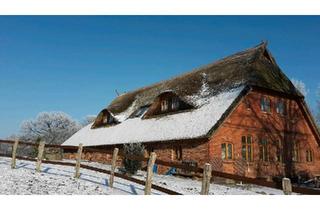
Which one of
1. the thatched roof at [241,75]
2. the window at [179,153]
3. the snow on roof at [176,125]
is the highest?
the thatched roof at [241,75]

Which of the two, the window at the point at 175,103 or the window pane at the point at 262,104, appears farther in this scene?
the window at the point at 175,103

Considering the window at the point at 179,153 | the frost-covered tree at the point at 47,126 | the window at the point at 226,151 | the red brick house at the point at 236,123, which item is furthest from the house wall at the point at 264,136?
the frost-covered tree at the point at 47,126

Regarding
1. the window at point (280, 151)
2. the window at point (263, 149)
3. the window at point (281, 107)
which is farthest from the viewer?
the window at point (281, 107)

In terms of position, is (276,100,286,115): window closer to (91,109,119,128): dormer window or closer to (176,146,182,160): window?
(176,146,182,160): window

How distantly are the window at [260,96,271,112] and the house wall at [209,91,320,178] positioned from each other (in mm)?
298

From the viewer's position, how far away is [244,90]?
74.2 ft

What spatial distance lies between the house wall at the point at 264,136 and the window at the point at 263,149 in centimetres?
26

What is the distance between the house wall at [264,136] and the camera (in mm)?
22000

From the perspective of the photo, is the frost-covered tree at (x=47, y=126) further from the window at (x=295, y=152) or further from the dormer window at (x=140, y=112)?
the window at (x=295, y=152)

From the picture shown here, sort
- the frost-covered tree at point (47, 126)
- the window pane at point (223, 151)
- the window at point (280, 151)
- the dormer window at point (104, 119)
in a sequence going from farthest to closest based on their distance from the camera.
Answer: the frost-covered tree at point (47, 126), the dormer window at point (104, 119), the window at point (280, 151), the window pane at point (223, 151)

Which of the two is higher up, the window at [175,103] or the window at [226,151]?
the window at [175,103]

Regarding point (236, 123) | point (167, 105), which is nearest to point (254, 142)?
point (236, 123)

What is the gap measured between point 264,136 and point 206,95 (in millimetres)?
4800
